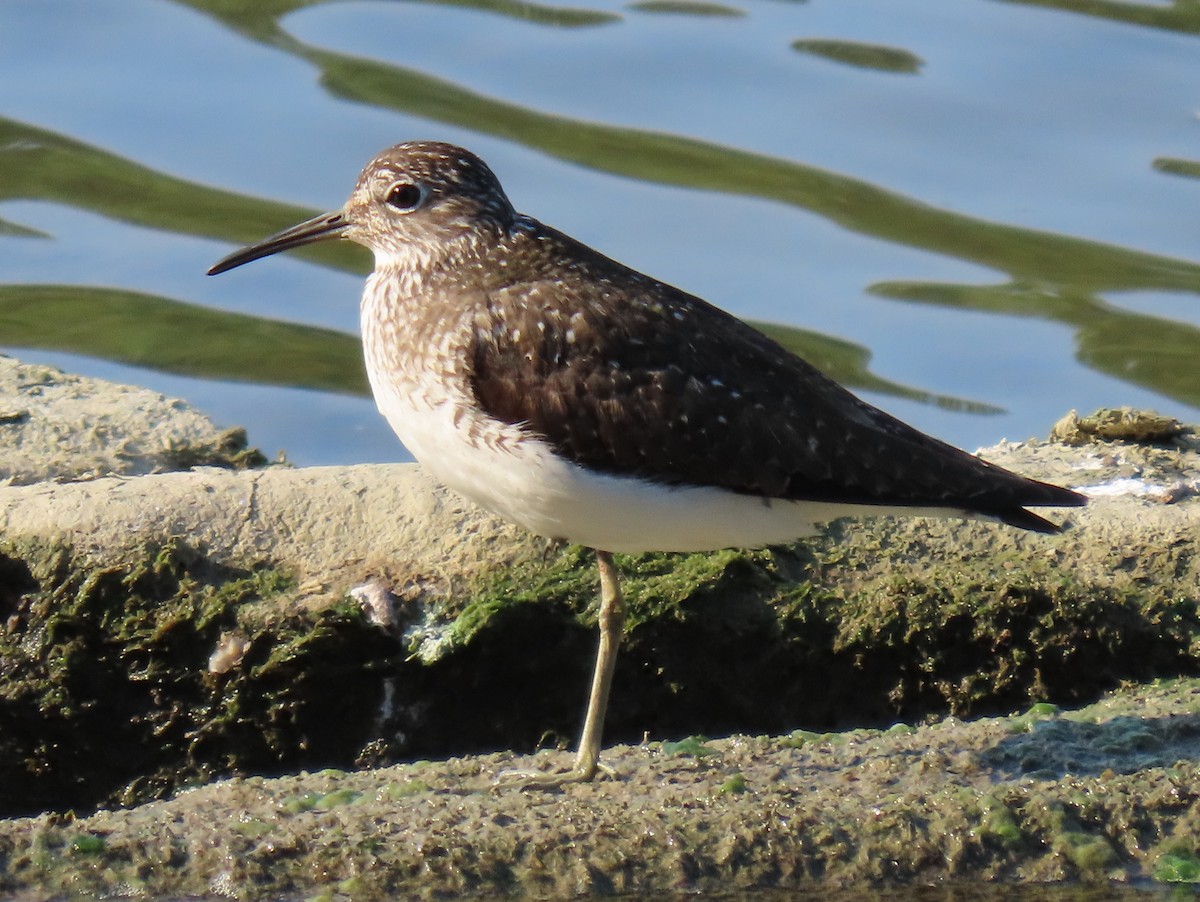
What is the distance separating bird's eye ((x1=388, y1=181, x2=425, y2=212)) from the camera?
710 centimetres

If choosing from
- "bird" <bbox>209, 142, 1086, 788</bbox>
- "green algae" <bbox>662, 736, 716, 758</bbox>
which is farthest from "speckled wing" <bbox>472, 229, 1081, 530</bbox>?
"green algae" <bbox>662, 736, 716, 758</bbox>

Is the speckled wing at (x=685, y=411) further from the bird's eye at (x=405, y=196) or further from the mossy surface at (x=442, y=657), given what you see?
the bird's eye at (x=405, y=196)

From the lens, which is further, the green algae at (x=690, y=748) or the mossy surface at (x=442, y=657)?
the mossy surface at (x=442, y=657)

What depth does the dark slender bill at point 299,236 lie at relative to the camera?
7.38 metres

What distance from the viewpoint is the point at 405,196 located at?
7.12 m

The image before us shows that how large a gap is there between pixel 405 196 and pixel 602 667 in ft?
6.31

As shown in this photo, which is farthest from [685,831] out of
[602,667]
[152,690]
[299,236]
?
[299,236]

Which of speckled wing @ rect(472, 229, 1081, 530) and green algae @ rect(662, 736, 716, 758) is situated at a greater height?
speckled wing @ rect(472, 229, 1081, 530)

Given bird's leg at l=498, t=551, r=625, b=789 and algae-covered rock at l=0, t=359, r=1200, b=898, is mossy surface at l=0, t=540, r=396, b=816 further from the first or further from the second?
bird's leg at l=498, t=551, r=625, b=789

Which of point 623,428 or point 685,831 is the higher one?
point 623,428

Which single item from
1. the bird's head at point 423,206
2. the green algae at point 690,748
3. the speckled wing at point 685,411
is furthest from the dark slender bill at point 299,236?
the green algae at point 690,748

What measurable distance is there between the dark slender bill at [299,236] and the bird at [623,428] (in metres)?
0.77

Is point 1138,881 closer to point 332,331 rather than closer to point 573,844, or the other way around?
point 573,844

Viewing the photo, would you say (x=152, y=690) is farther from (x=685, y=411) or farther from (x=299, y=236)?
(x=685, y=411)
